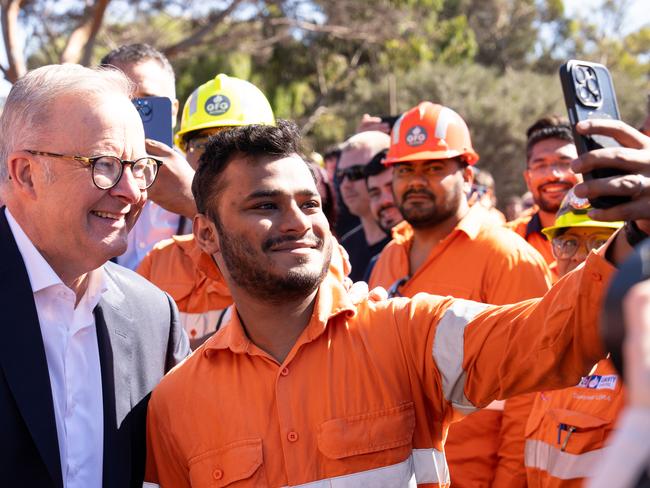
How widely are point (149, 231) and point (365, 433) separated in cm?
263

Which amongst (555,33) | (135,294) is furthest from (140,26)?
(555,33)

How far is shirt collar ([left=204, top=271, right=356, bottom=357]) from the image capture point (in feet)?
8.66

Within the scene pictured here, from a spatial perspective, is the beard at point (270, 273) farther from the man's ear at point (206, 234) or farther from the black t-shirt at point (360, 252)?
the black t-shirt at point (360, 252)

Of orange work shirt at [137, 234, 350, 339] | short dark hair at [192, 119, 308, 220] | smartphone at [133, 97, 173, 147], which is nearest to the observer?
short dark hair at [192, 119, 308, 220]

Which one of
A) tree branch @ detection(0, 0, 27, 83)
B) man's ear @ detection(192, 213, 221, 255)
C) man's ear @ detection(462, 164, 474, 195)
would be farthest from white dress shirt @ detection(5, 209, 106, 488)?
tree branch @ detection(0, 0, 27, 83)

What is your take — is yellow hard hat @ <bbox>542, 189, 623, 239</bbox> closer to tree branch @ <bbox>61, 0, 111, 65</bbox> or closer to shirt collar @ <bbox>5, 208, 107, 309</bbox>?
shirt collar @ <bbox>5, 208, 107, 309</bbox>

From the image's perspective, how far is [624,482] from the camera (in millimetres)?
826

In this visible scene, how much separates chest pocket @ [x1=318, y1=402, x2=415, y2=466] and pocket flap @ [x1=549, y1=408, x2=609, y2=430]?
45.1 inches

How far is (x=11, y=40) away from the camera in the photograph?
12.5m

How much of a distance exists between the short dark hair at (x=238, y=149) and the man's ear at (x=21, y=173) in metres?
0.60

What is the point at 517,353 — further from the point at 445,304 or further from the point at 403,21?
the point at 403,21

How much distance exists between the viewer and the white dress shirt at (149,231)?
477 cm

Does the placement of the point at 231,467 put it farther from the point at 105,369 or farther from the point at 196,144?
the point at 196,144

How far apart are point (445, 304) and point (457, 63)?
94.6ft
